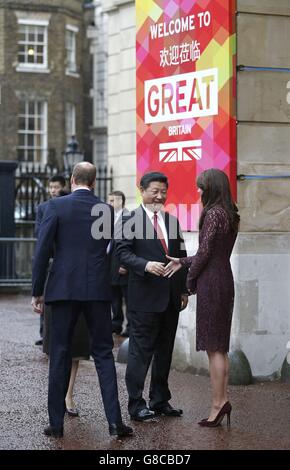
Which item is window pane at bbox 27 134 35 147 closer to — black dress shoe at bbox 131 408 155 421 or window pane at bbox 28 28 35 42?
window pane at bbox 28 28 35 42

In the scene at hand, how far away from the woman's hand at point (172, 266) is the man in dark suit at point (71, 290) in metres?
0.62

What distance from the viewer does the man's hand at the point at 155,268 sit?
7566 mm

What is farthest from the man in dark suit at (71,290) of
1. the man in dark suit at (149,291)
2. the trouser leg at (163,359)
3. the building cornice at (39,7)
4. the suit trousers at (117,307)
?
the building cornice at (39,7)

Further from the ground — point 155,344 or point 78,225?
point 78,225

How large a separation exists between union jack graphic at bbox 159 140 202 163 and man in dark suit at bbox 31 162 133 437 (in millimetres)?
2708

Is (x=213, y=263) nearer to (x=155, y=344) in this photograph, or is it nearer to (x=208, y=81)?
(x=155, y=344)

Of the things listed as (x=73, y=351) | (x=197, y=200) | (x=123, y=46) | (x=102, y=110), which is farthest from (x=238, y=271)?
(x=102, y=110)

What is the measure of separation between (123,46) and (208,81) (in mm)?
7547

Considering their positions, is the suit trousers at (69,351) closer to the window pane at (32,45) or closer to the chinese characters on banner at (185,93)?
the chinese characters on banner at (185,93)

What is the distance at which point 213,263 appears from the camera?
24.4 feet

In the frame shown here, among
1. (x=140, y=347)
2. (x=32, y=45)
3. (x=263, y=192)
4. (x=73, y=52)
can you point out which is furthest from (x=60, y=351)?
(x=73, y=52)

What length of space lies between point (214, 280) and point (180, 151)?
278cm

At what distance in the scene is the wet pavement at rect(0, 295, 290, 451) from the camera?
271 inches

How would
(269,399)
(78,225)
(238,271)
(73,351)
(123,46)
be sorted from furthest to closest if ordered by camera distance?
1. (123,46)
2. (238,271)
3. (269,399)
4. (73,351)
5. (78,225)
